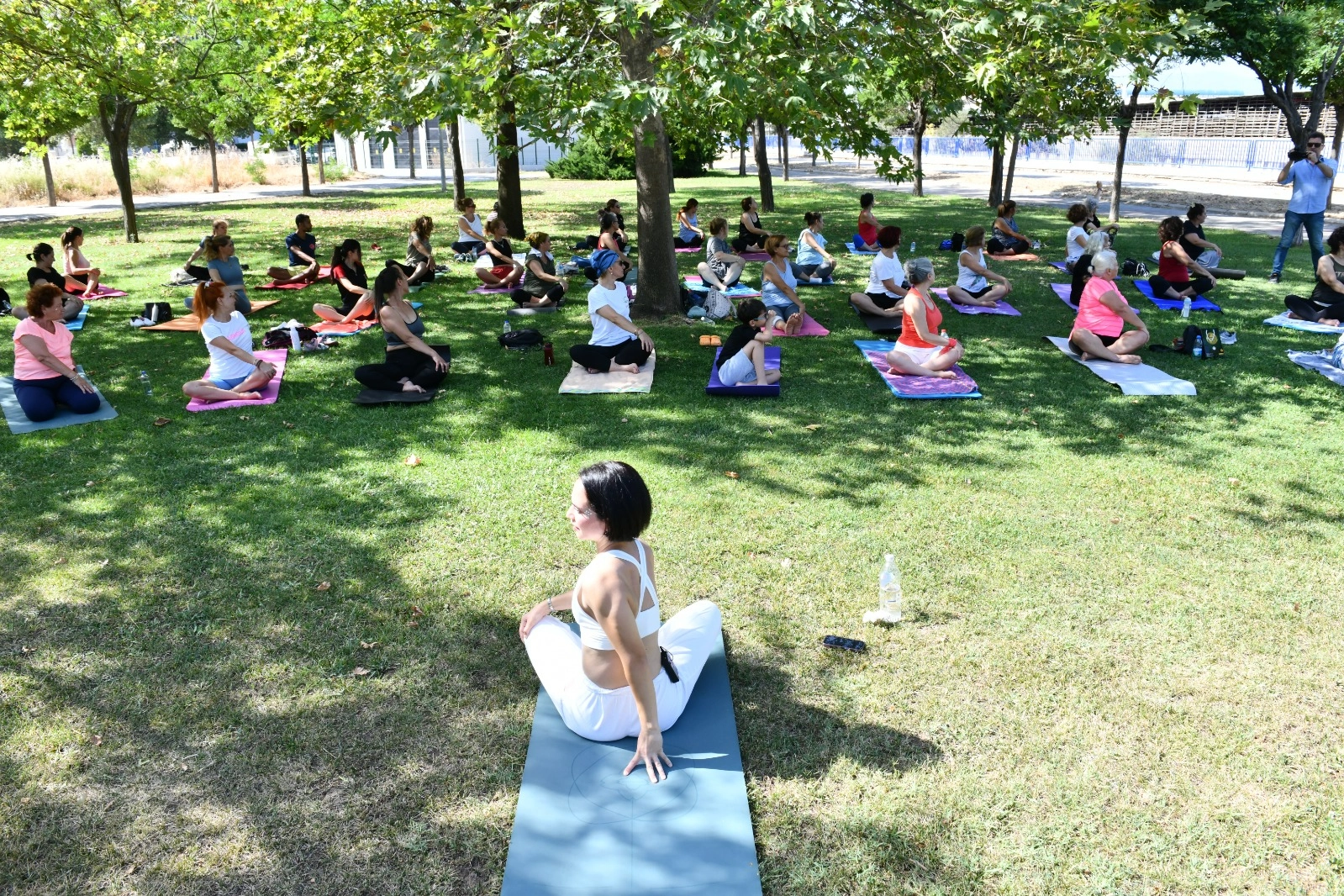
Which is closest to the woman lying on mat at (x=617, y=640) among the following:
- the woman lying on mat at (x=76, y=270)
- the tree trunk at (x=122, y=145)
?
the woman lying on mat at (x=76, y=270)

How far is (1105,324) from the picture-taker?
1012cm

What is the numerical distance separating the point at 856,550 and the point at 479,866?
10.7ft

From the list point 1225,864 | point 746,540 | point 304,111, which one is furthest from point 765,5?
point 1225,864

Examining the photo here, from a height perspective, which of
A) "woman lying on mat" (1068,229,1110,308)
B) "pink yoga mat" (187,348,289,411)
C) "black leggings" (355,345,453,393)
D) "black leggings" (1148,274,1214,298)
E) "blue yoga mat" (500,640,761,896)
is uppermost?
"woman lying on mat" (1068,229,1110,308)

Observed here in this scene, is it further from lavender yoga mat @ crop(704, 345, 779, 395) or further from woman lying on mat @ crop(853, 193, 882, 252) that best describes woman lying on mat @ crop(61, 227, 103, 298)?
woman lying on mat @ crop(853, 193, 882, 252)

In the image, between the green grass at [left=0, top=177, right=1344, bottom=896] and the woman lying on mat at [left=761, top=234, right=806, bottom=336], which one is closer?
the green grass at [left=0, top=177, right=1344, bottom=896]

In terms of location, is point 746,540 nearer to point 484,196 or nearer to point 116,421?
point 116,421

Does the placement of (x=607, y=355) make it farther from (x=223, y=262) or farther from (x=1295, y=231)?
(x=1295, y=231)

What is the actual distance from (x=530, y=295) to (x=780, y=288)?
352 cm

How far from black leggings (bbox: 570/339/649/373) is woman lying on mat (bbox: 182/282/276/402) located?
10.1 ft

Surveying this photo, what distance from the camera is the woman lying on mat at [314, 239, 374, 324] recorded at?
38.2ft

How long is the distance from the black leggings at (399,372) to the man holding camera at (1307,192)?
1248cm

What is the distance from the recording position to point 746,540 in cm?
620

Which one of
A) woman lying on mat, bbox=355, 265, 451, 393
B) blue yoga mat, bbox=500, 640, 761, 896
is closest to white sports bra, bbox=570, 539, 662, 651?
blue yoga mat, bbox=500, 640, 761, 896
